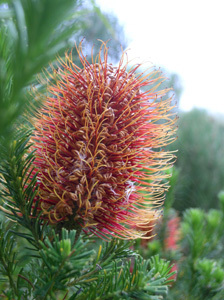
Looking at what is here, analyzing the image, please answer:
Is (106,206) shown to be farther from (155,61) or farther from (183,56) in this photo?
(183,56)

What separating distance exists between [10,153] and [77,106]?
17cm

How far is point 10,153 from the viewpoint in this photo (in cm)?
42

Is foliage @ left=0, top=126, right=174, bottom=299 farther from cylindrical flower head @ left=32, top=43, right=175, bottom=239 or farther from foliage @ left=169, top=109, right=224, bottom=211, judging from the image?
foliage @ left=169, top=109, right=224, bottom=211

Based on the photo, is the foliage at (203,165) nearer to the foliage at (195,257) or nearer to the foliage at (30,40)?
the foliage at (195,257)

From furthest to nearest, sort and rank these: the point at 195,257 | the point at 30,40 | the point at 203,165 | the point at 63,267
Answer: the point at 203,165
the point at 195,257
the point at 63,267
the point at 30,40

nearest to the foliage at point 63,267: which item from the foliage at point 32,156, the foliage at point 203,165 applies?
the foliage at point 32,156

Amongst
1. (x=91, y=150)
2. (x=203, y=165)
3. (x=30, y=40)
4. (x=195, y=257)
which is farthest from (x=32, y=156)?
(x=203, y=165)

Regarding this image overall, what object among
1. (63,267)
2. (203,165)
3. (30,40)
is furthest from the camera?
(203,165)

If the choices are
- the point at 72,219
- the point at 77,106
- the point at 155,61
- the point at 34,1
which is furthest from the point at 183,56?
the point at 34,1

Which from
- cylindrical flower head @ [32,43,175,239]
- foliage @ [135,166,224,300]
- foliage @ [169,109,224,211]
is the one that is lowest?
foliage @ [135,166,224,300]

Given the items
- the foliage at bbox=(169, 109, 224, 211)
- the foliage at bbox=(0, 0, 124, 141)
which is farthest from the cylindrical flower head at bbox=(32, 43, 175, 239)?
the foliage at bbox=(169, 109, 224, 211)

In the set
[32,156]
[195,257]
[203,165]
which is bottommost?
[195,257]

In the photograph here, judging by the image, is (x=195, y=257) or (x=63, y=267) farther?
(x=195, y=257)

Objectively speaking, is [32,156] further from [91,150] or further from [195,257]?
[195,257]
